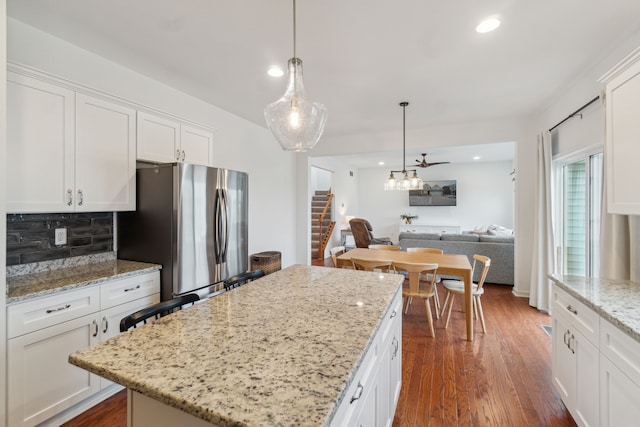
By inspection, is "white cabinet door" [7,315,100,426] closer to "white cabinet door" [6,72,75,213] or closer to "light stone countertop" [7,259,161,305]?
"light stone countertop" [7,259,161,305]

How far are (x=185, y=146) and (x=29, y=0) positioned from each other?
4.45ft

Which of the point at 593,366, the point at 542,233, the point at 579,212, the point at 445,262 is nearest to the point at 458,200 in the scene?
the point at 542,233

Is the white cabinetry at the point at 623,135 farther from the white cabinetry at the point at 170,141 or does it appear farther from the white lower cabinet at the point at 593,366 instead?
the white cabinetry at the point at 170,141

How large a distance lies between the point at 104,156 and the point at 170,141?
0.62 metres

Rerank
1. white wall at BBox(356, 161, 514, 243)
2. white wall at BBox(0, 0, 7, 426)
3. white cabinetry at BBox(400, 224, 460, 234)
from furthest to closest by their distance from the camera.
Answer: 1. white cabinetry at BBox(400, 224, 460, 234)
2. white wall at BBox(356, 161, 514, 243)
3. white wall at BBox(0, 0, 7, 426)

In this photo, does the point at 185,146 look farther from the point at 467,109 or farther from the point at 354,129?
the point at 467,109

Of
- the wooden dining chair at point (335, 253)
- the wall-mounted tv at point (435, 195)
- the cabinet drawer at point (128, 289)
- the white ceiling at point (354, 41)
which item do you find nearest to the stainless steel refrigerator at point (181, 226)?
the cabinet drawer at point (128, 289)

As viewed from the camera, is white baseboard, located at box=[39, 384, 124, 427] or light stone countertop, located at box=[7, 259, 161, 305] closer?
light stone countertop, located at box=[7, 259, 161, 305]

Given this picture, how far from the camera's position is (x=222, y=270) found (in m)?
2.77

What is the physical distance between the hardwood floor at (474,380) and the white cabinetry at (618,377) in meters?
0.65

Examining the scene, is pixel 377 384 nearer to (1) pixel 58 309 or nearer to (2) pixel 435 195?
(1) pixel 58 309

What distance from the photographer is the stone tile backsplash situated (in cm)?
198

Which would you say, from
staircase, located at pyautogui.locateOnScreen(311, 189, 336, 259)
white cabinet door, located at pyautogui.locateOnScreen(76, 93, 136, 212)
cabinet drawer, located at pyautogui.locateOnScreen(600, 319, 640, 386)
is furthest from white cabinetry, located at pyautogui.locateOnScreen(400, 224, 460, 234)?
white cabinet door, located at pyautogui.locateOnScreen(76, 93, 136, 212)

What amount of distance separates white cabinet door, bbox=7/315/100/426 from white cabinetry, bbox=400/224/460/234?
8.05 metres
